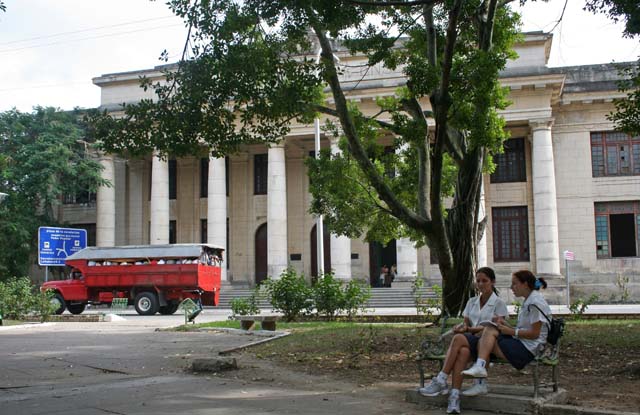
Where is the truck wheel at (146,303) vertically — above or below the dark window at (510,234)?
below

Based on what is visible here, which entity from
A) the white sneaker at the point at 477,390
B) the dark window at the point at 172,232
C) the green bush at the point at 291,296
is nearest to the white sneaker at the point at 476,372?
the white sneaker at the point at 477,390

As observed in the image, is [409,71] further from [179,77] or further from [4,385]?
[4,385]

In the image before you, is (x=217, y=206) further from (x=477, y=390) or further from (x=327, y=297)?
(x=477, y=390)

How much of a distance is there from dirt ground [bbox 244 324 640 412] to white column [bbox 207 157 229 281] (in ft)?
81.2

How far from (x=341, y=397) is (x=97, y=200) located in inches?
1353

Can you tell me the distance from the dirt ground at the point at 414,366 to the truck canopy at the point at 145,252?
55.2ft

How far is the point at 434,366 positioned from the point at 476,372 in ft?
10.2

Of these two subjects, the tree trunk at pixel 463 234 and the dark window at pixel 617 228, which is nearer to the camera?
the tree trunk at pixel 463 234

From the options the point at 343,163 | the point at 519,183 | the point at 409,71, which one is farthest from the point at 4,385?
the point at 519,183

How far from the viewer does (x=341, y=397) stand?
24.9 feet

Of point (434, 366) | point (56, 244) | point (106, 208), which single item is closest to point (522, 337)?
point (434, 366)

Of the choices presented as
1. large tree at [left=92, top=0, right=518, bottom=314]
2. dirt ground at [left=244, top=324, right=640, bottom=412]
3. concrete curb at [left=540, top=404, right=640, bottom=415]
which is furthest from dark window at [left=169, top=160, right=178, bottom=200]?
concrete curb at [left=540, top=404, right=640, bottom=415]

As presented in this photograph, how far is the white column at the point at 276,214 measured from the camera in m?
35.8

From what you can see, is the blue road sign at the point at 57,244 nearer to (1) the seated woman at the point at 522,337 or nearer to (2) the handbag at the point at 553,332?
(1) the seated woman at the point at 522,337
